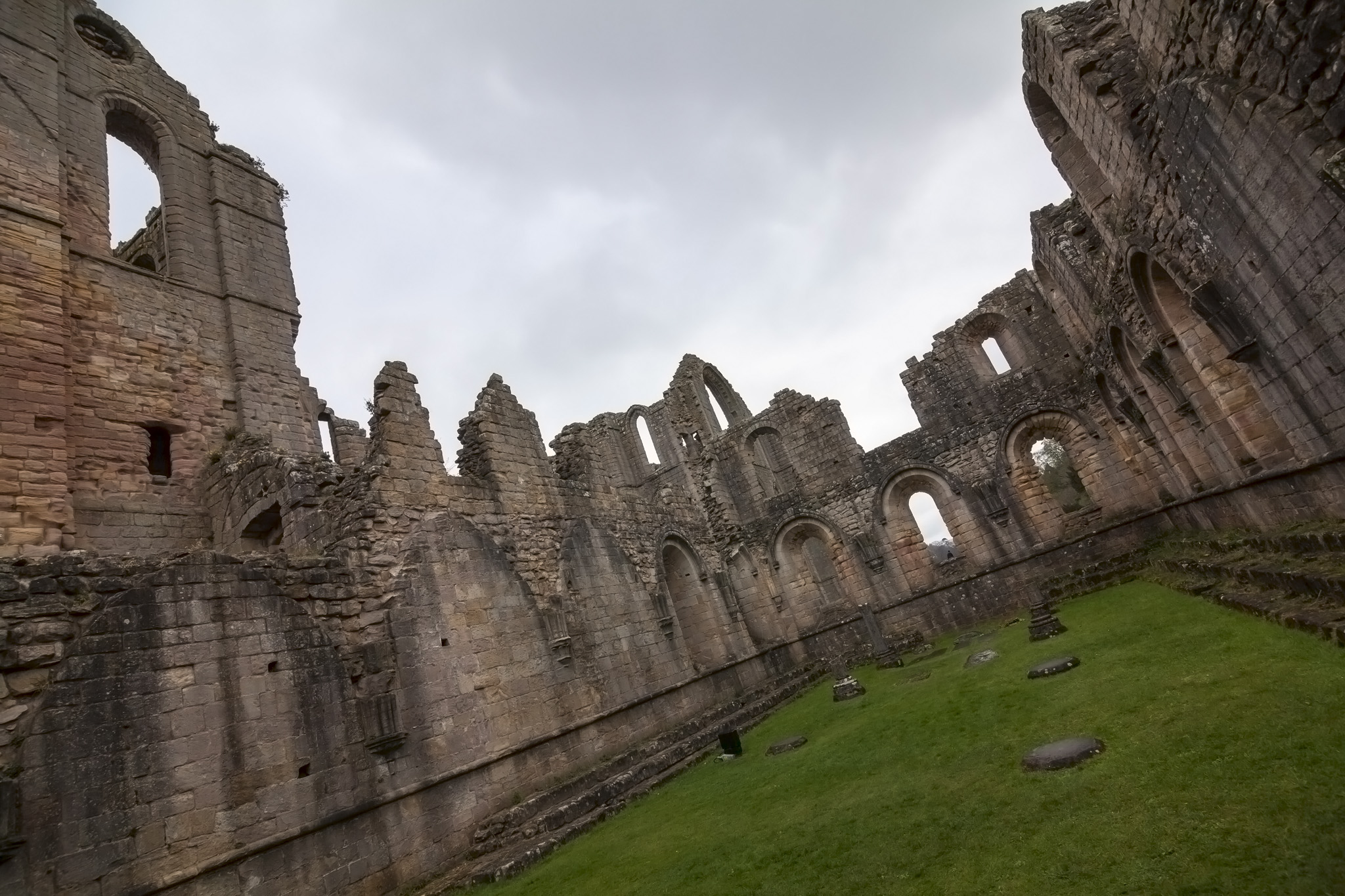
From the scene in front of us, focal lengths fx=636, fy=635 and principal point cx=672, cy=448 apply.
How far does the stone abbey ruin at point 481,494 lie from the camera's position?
17.0 feet

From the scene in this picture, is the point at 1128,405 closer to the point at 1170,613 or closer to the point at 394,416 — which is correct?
the point at 1170,613

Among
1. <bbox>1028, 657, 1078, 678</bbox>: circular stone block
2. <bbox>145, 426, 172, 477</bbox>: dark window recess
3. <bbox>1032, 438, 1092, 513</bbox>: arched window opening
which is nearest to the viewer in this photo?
<bbox>1028, 657, 1078, 678</bbox>: circular stone block

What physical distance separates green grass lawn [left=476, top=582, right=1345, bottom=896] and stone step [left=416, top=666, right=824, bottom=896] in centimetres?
28

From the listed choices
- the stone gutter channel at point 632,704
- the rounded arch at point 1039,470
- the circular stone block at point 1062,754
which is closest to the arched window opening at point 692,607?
the stone gutter channel at point 632,704

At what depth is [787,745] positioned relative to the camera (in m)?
8.22

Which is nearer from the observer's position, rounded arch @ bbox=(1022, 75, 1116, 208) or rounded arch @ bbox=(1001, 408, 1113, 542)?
rounded arch @ bbox=(1022, 75, 1116, 208)

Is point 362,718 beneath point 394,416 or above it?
beneath

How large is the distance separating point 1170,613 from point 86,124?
63.9 ft

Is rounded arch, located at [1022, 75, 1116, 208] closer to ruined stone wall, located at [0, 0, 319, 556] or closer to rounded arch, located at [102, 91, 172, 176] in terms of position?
ruined stone wall, located at [0, 0, 319, 556]

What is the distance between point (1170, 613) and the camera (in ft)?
25.1

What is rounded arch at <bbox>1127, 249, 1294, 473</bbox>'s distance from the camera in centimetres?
798

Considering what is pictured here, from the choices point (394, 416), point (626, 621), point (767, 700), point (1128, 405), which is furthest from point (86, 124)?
point (1128, 405)

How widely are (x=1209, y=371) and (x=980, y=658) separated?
4930mm

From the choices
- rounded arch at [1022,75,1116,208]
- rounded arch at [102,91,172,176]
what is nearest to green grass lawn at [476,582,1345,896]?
rounded arch at [1022,75,1116,208]
